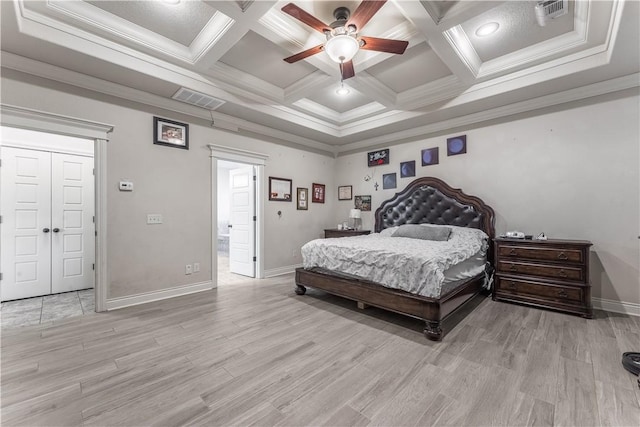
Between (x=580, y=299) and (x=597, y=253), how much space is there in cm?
77

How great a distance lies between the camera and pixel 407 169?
512 centimetres

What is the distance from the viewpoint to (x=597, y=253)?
3.35 m

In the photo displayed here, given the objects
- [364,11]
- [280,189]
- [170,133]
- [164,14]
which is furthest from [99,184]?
[364,11]

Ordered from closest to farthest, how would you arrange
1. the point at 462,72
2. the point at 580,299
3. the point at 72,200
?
the point at 580,299 → the point at 462,72 → the point at 72,200

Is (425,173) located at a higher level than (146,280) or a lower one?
higher

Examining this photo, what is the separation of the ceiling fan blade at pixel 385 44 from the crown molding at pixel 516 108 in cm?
242

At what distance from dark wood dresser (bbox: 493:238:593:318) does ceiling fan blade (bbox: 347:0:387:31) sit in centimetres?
313

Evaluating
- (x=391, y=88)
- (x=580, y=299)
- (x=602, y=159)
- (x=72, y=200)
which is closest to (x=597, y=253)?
(x=580, y=299)

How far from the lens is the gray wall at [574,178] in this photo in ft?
10.4

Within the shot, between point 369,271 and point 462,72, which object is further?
point 462,72

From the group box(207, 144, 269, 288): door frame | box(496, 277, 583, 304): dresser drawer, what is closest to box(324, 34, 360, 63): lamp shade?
box(207, 144, 269, 288): door frame

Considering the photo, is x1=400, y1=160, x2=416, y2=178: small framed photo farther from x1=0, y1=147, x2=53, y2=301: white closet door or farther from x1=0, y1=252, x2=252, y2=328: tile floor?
x1=0, y1=147, x2=53, y2=301: white closet door

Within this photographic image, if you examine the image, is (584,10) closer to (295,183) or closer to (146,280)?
(295,183)

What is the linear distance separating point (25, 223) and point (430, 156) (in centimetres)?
644
